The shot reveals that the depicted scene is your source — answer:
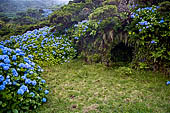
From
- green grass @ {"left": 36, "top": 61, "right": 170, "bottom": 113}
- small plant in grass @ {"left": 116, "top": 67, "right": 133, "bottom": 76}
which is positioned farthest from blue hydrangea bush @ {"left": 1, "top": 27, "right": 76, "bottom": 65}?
small plant in grass @ {"left": 116, "top": 67, "right": 133, "bottom": 76}

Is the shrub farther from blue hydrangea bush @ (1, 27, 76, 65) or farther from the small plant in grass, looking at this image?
blue hydrangea bush @ (1, 27, 76, 65)

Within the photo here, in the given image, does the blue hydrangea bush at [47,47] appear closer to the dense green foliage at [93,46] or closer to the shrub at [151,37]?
the dense green foliage at [93,46]

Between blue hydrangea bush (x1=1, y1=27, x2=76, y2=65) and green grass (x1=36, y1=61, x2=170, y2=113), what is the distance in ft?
2.19

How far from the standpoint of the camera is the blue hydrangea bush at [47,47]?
4.84 m

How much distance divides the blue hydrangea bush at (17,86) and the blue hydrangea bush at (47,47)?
1.94 m

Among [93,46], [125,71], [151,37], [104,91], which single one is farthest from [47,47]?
[151,37]

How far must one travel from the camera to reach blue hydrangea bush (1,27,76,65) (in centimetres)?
484

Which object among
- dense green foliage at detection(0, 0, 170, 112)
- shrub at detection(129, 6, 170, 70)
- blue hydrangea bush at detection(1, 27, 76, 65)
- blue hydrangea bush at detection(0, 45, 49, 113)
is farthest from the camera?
blue hydrangea bush at detection(1, 27, 76, 65)

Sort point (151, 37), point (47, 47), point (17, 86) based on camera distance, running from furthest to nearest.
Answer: point (47, 47) < point (151, 37) < point (17, 86)

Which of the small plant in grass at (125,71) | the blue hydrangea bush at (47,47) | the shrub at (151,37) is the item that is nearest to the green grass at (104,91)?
the small plant in grass at (125,71)

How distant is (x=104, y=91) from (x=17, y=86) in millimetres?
1603

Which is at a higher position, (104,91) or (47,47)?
(47,47)

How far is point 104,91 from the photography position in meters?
3.08

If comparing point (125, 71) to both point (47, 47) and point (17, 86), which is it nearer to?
point (17, 86)
